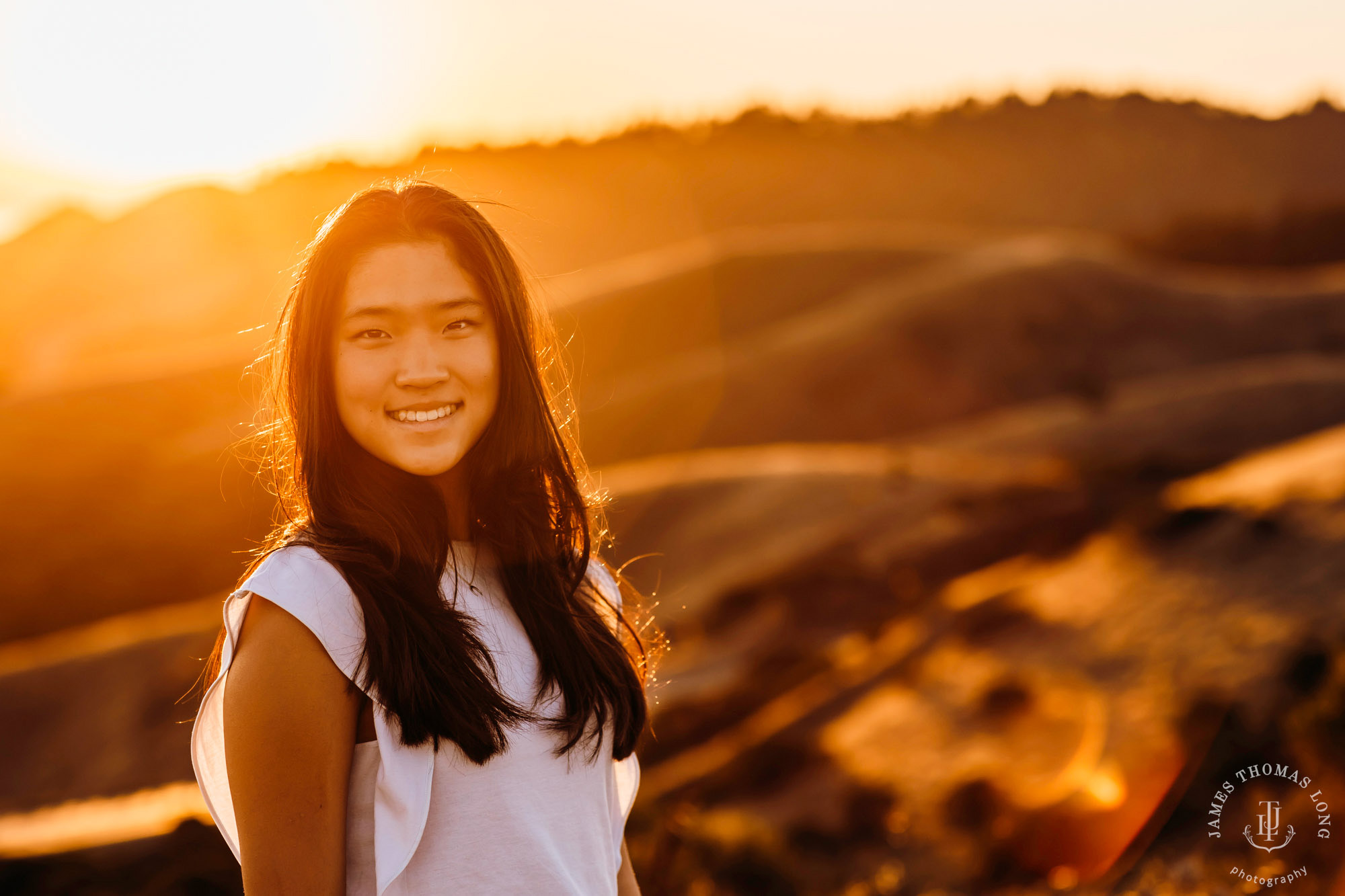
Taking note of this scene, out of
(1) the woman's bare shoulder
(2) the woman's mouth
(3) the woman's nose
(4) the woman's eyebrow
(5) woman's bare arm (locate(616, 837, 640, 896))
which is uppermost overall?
(4) the woman's eyebrow

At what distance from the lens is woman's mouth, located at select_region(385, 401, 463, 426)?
248 cm

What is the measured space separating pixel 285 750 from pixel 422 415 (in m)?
0.76

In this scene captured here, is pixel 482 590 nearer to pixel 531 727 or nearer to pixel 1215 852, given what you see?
pixel 531 727

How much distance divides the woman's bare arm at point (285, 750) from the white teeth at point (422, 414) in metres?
0.52

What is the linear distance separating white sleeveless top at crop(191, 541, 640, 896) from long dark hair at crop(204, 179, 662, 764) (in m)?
0.04

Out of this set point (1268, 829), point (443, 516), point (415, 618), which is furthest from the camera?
point (1268, 829)

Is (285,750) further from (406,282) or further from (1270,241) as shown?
(1270,241)

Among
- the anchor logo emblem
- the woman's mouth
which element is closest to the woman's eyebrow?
the woman's mouth

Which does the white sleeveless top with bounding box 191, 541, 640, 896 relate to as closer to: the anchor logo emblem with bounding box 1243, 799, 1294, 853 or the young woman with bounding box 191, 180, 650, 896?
the young woman with bounding box 191, 180, 650, 896

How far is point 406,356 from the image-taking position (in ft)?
8.09

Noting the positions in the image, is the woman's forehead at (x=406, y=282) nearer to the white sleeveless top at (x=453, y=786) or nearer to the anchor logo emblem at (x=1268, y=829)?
the white sleeveless top at (x=453, y=786)

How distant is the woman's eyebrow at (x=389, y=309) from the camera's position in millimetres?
2465

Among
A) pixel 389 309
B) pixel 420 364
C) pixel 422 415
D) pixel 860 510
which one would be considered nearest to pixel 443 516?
pixel 422 415

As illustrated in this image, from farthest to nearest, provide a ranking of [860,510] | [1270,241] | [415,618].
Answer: [1270,241] < [860,510] < [415,618]
